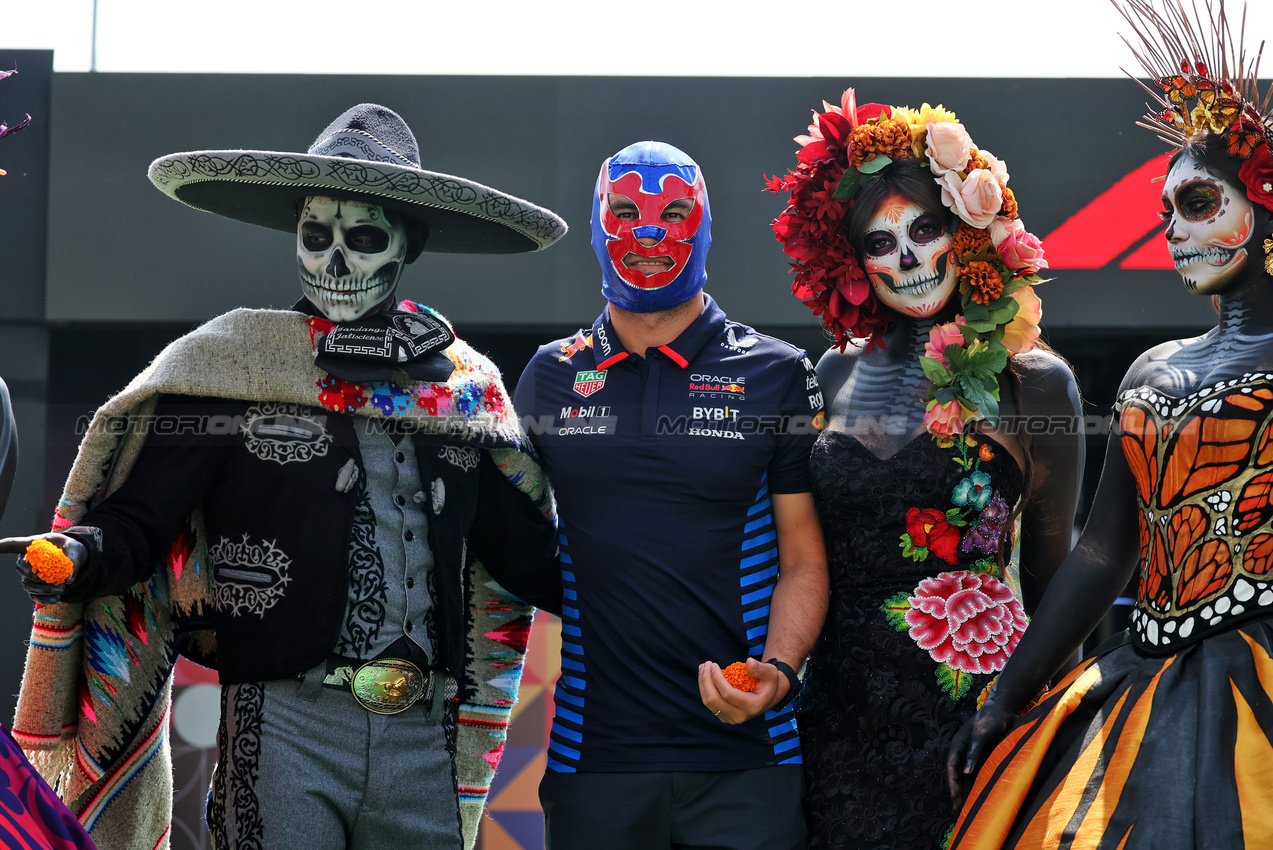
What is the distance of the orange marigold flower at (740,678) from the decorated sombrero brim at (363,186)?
1.39 m

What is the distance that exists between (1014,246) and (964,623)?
102 centimetres

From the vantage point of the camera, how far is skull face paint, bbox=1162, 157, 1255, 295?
258cm

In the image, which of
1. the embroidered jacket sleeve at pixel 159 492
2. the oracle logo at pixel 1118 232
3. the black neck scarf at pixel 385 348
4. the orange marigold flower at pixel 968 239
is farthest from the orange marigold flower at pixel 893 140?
the oracle logo at pixel 1118 232

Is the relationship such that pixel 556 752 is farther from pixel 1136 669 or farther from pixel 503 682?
pixel 1136 669

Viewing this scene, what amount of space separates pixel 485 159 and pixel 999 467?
406 centimetres

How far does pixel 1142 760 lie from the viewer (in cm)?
230

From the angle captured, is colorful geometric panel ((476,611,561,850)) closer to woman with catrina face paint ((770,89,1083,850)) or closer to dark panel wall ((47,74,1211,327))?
dark panel wall ((47,74,1211,327))

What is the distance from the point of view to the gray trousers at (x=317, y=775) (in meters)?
2.80

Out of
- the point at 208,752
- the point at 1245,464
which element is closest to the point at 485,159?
the point at 208,752

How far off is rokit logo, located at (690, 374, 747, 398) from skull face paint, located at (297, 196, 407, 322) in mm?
840

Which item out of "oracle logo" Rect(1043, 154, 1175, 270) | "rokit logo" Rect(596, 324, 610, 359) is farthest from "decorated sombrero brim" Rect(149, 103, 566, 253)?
"oracle logo" Rect(1043, 154, 1175, 270)

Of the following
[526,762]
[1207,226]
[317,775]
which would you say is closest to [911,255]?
[1207,226]

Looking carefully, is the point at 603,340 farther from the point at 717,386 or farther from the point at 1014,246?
the point at 1014,246

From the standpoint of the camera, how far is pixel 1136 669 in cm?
250
